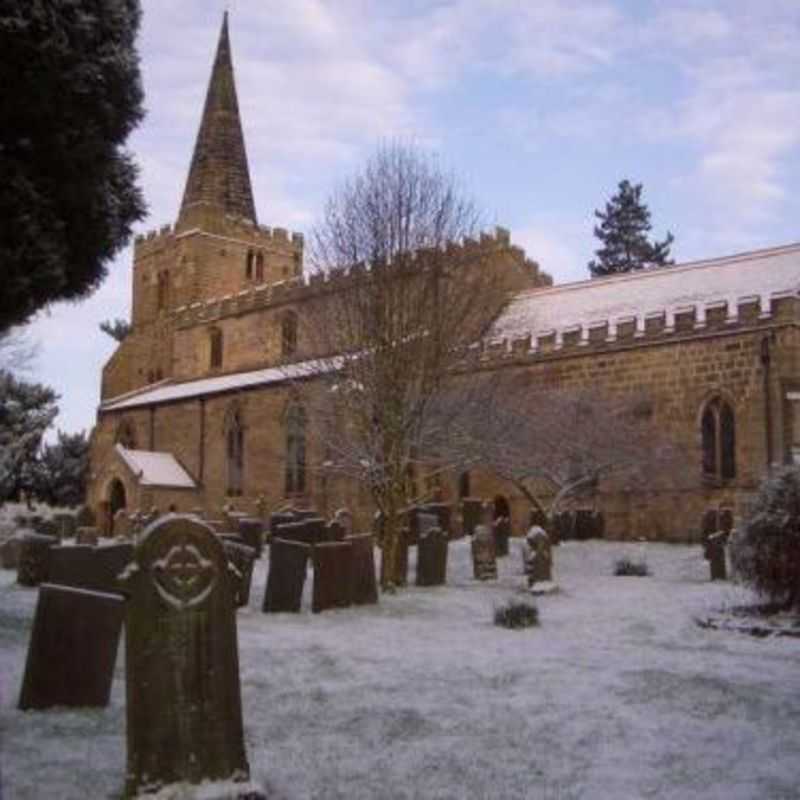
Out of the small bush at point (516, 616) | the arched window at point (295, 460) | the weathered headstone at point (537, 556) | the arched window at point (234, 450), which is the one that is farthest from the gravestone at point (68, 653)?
the arched window at point (234, 450)

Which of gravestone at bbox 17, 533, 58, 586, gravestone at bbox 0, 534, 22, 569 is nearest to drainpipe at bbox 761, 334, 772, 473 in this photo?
gravestone at bbox 0, 534, 22, 569

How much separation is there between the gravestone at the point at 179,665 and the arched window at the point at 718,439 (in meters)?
23.8

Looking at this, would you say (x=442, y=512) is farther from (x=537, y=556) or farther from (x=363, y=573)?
(x=363, y=573)

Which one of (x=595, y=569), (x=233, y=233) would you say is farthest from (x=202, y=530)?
(x=233, y=233)

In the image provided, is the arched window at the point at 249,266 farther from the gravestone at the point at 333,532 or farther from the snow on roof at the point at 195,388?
the gravestone at the point at 333,532

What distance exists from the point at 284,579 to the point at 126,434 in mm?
32846

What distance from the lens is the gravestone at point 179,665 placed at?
212 inches

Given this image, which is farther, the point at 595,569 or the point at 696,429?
the point at 696,429

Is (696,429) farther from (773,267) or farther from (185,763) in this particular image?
(185,763)

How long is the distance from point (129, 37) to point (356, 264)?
29.4 feet

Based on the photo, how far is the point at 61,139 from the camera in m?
9.12

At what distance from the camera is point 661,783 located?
5.73 m

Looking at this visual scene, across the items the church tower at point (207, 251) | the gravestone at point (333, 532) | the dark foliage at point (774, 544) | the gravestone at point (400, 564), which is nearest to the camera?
the dark foliage at point (774, 544)

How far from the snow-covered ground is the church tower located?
37270 mm
